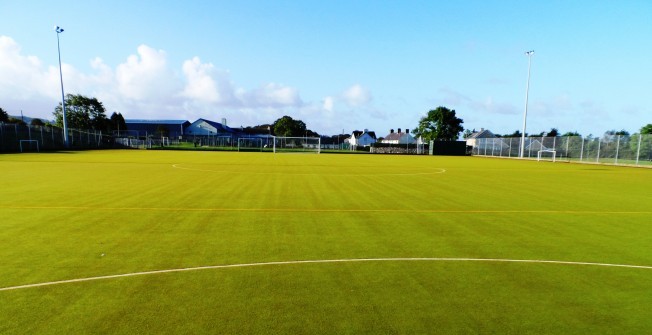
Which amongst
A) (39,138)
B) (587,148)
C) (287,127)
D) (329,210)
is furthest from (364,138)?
(329,210)

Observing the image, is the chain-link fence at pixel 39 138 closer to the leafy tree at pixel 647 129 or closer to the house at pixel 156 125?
the house at pixel 156 125

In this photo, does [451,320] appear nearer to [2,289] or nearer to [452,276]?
[452,276]

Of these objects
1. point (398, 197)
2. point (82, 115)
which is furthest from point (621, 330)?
point (82, 115)

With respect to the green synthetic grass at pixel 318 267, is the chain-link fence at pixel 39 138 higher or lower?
higher

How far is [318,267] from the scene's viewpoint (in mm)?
4707

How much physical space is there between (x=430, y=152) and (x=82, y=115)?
58901 millimetres

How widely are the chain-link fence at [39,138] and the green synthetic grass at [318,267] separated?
33293 mm

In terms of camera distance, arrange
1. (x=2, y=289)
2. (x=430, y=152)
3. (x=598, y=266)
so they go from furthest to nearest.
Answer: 1. (x=430, y=152)
2. (x=598, y=266)
3. (x=2, y=289)

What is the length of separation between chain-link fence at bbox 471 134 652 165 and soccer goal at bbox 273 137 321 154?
86.6 feet

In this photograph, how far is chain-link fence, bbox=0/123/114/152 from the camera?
1348 inches

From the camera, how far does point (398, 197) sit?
10.7 metres

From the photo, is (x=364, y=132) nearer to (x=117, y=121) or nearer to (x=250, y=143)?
(x=250, y=143)

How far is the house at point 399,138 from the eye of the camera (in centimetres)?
10524

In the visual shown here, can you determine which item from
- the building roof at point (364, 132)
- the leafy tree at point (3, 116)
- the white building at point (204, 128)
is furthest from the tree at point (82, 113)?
the building roof at point (364, 132)
